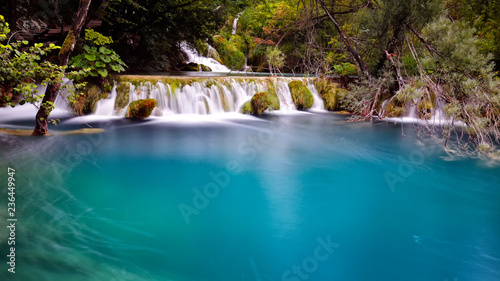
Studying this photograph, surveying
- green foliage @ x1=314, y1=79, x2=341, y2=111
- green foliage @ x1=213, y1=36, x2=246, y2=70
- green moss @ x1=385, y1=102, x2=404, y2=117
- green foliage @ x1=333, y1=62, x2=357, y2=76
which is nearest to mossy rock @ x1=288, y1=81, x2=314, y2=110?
green foliage @ x1=314, y1=79, x2=341, y2=111

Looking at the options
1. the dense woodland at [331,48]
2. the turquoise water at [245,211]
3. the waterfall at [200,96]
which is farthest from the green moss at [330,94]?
the turquoise water at [245,211]

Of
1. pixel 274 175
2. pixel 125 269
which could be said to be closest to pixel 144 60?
pixel 274 175

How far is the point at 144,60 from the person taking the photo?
1499 cm

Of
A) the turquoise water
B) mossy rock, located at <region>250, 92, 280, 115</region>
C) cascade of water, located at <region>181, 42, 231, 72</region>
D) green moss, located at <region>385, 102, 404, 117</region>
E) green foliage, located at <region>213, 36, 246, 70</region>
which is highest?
green foliage, located at <region>213, 36, 246, 70</region>

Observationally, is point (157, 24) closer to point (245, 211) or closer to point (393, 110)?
point (393, 110)

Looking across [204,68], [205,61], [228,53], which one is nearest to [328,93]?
[204,68]

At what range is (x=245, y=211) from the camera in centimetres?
434

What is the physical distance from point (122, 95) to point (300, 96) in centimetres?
696

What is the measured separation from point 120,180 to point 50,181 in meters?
1.01

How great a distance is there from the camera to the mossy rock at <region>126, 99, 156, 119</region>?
10.3 m

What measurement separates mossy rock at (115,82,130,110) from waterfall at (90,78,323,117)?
10cm

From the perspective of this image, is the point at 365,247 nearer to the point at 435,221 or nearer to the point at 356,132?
the point at 435,221

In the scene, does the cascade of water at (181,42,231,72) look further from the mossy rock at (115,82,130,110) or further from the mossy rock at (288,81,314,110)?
the mossy rock at (115,82,130,110)

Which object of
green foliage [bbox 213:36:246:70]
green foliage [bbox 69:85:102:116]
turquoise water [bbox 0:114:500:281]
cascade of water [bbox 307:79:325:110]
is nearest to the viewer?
turquoise water [bbox 0:114:500:281]
